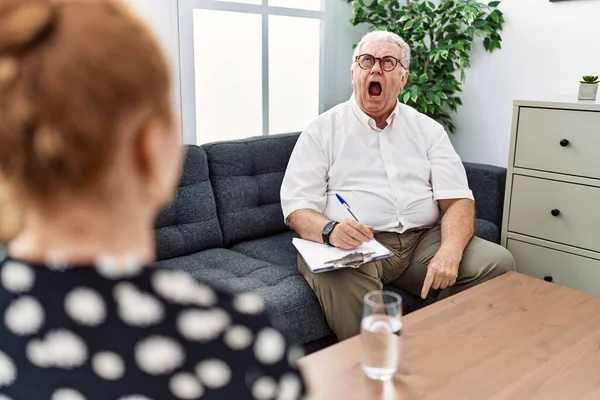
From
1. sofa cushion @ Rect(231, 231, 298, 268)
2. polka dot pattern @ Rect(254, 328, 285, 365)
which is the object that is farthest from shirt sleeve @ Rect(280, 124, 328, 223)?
polka dot pattern @ Rect(254, 328, 285, 365)

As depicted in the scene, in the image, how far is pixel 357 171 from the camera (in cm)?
210

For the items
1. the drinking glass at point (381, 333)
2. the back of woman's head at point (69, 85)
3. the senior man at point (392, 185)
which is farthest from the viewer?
the senior man at point (392, 185)

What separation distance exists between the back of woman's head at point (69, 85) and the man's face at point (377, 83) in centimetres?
174

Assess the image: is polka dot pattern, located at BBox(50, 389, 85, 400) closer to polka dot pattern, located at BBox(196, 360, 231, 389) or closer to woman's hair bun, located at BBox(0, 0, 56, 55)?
polka dot pattern, located at BBox(196, 360, 231, 389)

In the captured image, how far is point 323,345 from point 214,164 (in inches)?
32.2

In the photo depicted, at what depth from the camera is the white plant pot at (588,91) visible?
2229mm

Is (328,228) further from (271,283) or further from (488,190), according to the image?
(488,190)

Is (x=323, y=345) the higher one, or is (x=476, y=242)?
(x=476, y=242)

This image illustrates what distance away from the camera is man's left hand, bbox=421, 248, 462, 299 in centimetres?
187

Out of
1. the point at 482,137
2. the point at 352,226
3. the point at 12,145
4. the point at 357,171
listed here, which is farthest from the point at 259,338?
the point at 482,137

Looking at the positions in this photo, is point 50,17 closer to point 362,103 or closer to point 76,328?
point 76,328

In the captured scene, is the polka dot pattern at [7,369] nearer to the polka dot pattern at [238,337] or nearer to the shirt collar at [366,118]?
the polka dot pattern at [238,337]

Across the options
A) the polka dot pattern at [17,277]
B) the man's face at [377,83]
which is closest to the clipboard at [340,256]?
the man's face at [377,83]

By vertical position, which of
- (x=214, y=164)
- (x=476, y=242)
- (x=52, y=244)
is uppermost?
(x=52, y=244)
